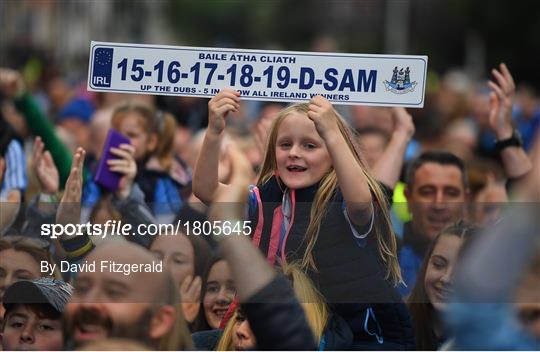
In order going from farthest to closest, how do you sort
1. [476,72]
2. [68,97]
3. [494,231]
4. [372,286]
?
1. [476,72]
2. [68,97]
3. [372,286]
4. [494,231]

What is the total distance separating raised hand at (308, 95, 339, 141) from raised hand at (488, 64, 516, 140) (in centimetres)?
178

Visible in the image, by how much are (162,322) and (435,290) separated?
1.30 metres

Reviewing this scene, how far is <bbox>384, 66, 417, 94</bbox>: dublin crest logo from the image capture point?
15.5 ft

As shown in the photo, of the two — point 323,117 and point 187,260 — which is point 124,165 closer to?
point 187,260

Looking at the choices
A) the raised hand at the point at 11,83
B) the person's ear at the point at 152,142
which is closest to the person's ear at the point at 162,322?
the person's ear at the point at 152,142

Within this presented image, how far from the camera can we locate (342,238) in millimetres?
4344

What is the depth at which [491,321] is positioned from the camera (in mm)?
2863

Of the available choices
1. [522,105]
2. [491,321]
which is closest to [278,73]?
[491,321]

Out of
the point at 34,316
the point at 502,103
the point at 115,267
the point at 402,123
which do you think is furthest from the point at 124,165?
the point at 115,267

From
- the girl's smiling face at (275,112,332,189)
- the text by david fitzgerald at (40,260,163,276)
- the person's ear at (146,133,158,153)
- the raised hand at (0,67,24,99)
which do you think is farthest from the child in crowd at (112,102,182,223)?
the text by david fitzgerald at (40,260,163,276)

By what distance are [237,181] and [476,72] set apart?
5387 cm

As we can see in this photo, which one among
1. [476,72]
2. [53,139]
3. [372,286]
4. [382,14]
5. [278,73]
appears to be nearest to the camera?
[372,286]

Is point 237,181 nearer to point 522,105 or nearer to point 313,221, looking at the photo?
point 313,221

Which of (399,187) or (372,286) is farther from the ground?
(399,187)
